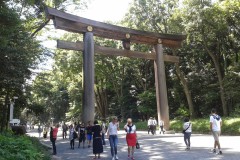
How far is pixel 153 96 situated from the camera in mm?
31516

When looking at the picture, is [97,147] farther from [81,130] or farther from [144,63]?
[144,63]

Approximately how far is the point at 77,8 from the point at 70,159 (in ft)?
56.4

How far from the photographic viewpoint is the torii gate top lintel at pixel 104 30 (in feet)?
54.6

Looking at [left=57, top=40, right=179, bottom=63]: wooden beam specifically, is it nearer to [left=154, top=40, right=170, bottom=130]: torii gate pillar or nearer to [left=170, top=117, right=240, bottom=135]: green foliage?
[left=154, top=40, right=170, bottom=130]: torii gate pillar

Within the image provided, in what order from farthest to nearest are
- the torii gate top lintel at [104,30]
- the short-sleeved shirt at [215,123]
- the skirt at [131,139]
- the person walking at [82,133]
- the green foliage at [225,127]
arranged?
the green foliage at [225,127] < the torii gate top lintel at [104,30] < the person walking at [82,133] < the short-sleeved shirt at [215,123] < the skirt at [131,139]

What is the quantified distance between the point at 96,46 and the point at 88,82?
114 inches

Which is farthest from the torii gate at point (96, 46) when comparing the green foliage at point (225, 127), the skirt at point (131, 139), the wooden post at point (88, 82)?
the skirt at point (131, 139)

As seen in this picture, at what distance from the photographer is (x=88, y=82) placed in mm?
17094

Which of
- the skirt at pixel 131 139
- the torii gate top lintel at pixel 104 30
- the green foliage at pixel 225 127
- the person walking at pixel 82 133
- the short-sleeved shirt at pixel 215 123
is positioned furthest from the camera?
the green foliage at pixel 225 127

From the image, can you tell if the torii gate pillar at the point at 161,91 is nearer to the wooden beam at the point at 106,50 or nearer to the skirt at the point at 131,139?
the wooden beam at the point at 106,50

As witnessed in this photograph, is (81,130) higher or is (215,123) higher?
(215,123)

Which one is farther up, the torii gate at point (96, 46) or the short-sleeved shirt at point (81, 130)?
the torii gate at point (96, 46)

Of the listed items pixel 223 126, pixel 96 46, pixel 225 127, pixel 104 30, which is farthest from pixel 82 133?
pixel 223 126

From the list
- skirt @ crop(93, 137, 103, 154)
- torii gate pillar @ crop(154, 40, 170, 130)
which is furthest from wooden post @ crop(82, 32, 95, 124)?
torii gate pillar @ crop(154, 40, 170, 130)
